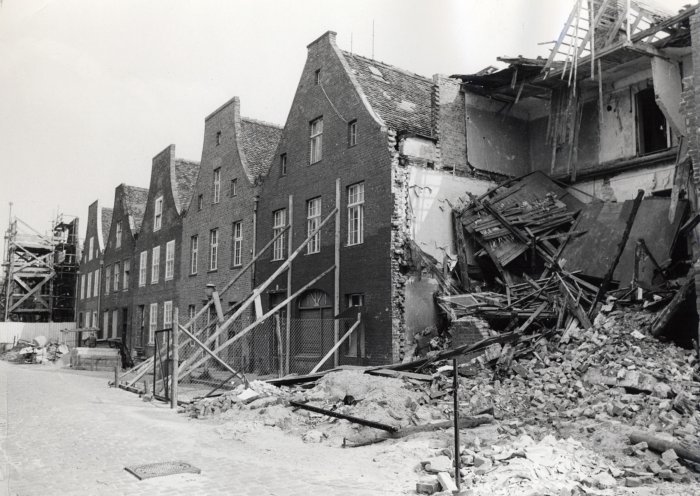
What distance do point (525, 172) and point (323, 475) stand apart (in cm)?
1517

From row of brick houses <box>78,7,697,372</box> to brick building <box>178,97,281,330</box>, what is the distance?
0.37 feet

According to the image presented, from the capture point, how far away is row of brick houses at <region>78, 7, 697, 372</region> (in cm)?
1689

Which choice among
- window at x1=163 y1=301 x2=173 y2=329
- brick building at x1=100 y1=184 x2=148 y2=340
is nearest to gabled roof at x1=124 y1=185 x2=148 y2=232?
brick building at x1=100 y1=184 x2=148 y2=340

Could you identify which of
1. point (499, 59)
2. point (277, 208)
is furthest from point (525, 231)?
point (277, 208)

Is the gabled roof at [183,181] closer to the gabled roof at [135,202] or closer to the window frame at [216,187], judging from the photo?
the window frame at [216,187]

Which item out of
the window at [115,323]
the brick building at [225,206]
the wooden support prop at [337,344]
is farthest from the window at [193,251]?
the wooden support prop at [337,344]

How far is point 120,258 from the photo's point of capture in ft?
127

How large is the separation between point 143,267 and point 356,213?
67.1ft

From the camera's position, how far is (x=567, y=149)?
18.8 m

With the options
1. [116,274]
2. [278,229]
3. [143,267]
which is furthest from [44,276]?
[278,229]

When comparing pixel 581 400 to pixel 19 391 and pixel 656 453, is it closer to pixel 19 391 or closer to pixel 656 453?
pixel 656 453

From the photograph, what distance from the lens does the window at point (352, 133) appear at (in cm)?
1906

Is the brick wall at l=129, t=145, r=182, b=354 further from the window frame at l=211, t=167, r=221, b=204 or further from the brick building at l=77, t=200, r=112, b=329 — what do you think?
the brick building at l=77, t=200, r=112, b=329

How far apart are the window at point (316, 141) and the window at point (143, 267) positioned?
17416 mm
